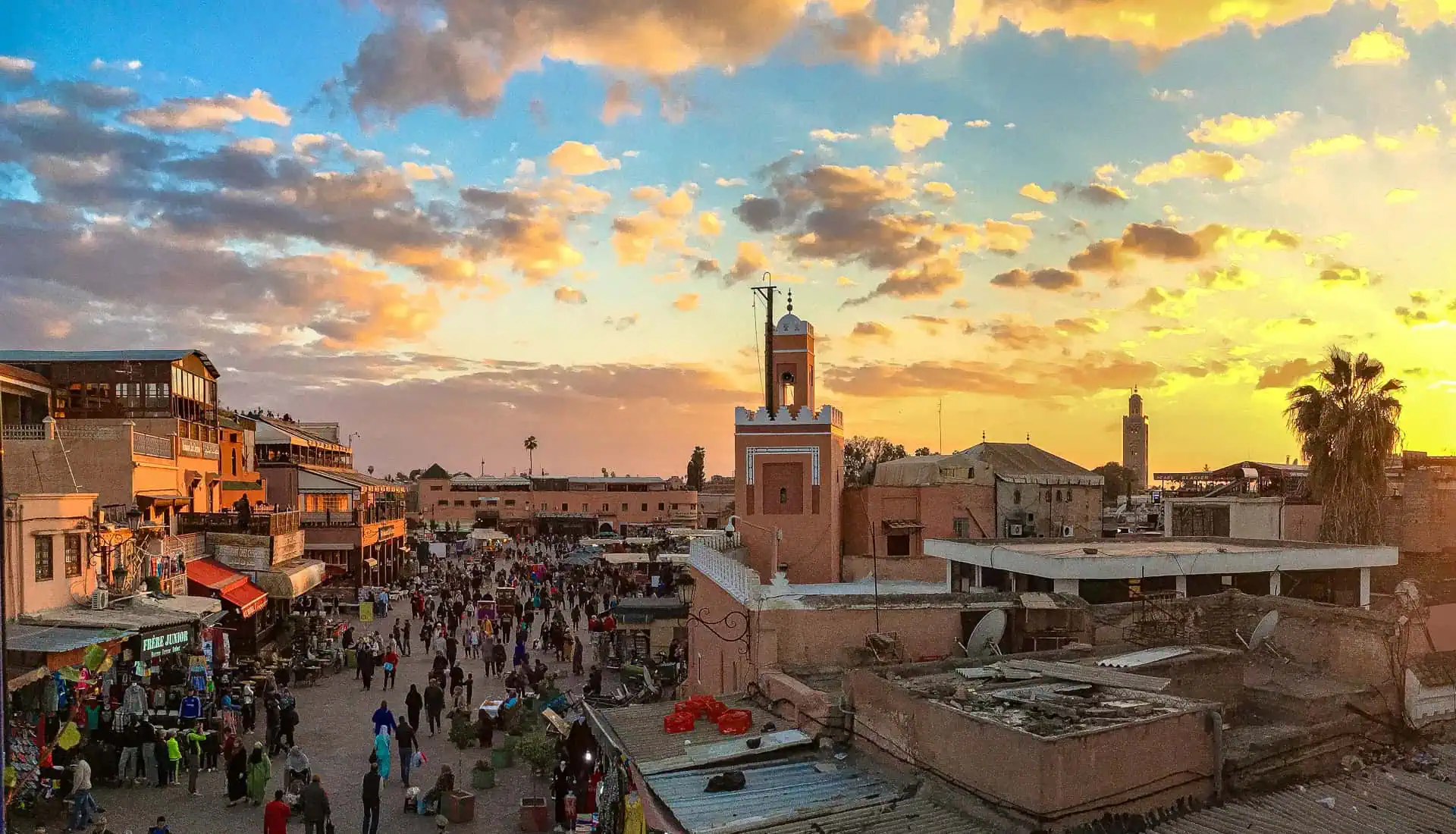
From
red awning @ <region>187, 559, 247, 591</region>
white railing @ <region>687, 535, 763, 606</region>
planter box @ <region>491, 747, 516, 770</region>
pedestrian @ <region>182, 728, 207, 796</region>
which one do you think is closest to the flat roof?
white railing @ <region>687, 535, 763, 606</region>

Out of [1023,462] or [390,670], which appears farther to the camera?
[1023,462]

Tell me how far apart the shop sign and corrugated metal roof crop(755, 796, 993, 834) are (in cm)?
1340

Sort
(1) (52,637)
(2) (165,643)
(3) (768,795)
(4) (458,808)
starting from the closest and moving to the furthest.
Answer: (3) (768,795) → (4) (458,808) → (1) (52,637) → (2) (165,643)

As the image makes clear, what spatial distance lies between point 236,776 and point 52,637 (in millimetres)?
3643

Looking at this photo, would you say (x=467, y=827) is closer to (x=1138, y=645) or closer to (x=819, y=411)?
(x=1138, y=645)

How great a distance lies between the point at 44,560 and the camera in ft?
52.8

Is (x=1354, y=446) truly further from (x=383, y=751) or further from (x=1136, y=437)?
(x=1136, y=437)

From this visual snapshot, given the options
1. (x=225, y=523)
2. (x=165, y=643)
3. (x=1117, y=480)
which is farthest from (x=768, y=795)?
(x=1117, y=480)

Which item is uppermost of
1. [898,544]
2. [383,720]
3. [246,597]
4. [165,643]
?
[898,544]

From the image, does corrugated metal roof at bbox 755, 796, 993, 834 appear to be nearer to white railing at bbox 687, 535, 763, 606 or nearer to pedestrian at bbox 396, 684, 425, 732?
white railing at bbox 687, 535, 763, 606

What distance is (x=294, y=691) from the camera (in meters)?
21.1

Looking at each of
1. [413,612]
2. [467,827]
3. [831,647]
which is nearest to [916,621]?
[831,647]

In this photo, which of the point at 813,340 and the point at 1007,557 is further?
the point at 813,340

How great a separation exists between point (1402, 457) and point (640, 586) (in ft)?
87.5
